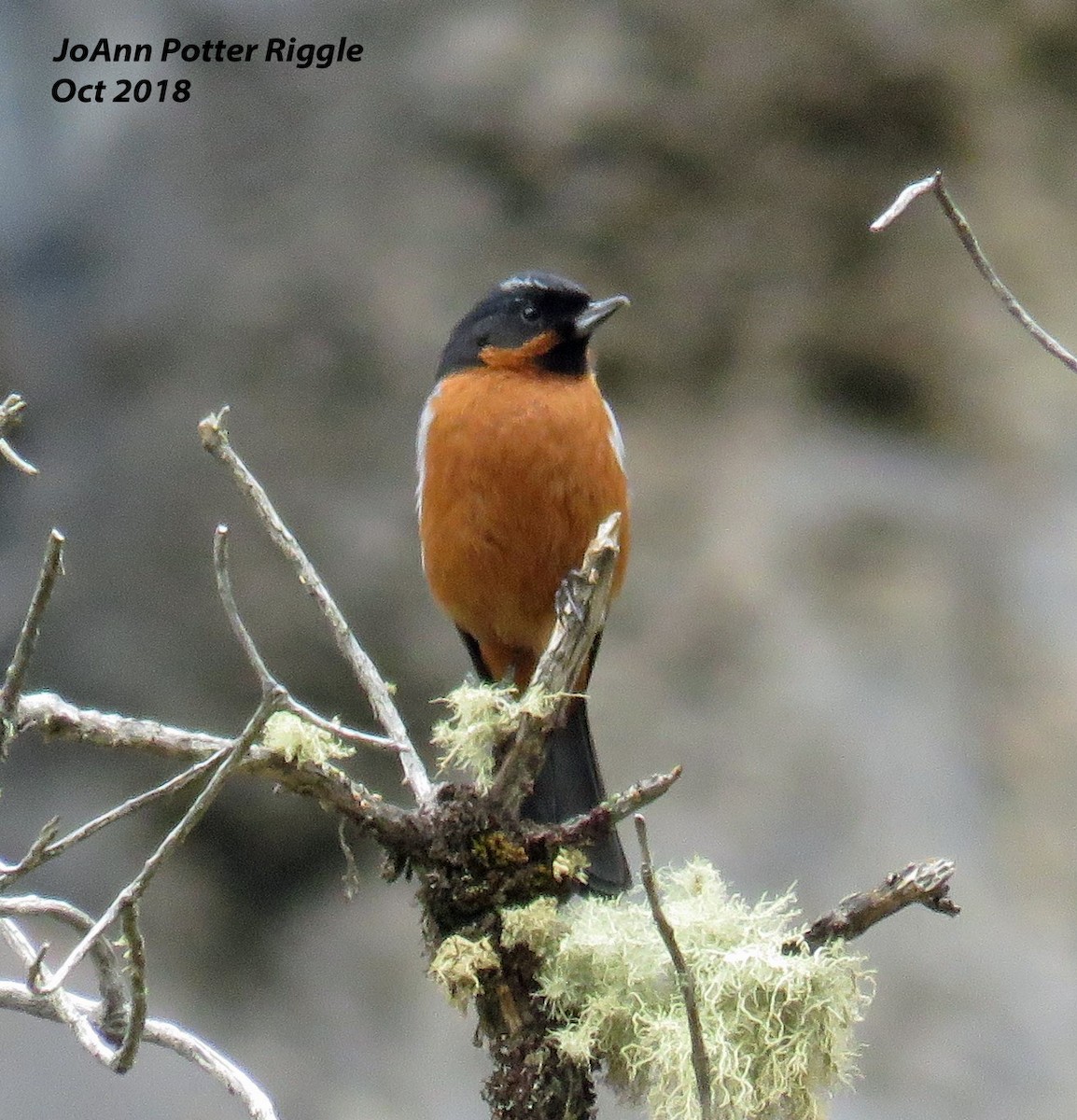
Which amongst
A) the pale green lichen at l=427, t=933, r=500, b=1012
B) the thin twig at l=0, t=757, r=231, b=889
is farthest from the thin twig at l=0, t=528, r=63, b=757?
the pale green lichen at l=427, t=933, r=500, b=1012

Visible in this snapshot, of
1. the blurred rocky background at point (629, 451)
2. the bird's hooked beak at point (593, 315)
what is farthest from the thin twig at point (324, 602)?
the blurred rocky background at point (629, 451)

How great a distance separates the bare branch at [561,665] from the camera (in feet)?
7.35

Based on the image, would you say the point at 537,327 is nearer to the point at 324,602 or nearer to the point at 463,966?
the point at 324,602

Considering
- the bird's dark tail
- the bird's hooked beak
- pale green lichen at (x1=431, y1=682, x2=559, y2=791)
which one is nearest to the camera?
pale green lichen at (x1=431, y1=682, x2=559, y2=791)

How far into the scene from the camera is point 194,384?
5.58 metres

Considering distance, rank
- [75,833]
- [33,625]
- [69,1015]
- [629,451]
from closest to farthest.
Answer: [33,625], [75,833], [69,1015], [629,451]

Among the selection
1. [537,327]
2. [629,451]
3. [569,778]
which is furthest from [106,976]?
[629,451]

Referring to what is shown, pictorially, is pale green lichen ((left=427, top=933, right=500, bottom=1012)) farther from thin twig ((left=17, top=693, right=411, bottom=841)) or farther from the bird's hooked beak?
the bird's hooked beak

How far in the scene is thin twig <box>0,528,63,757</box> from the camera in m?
1.38

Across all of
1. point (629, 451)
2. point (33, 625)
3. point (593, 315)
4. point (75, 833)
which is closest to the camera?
point (33, 625)

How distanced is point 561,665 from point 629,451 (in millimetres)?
3726

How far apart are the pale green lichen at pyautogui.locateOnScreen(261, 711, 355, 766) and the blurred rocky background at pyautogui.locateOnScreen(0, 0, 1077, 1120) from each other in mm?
3131

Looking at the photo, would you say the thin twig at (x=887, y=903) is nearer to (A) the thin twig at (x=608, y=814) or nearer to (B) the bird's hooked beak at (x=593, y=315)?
(A) the thin twig at (x=608, y=814)

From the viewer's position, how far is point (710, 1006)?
2008mm
